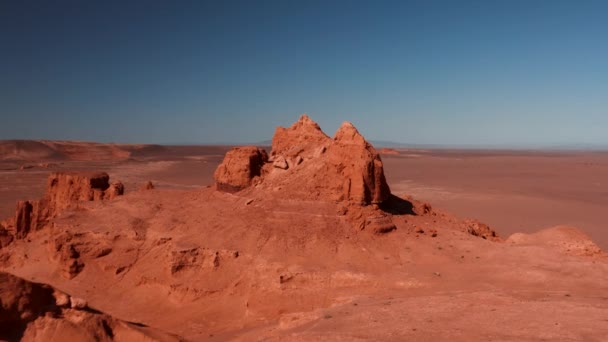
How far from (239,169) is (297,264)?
548 cm

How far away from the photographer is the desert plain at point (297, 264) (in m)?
8.18

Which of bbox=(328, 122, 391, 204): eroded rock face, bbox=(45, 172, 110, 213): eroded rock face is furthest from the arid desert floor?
bbox=(45, 172, 110, 213): eroded rock face

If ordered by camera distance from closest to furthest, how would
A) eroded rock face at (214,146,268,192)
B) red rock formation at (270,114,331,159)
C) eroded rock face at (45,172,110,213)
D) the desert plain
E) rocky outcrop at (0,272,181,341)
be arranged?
rocky outcrop at (0,272,181,341)
the desert plain
eroded rock face at (214,146,268,192)
red rock formation at (270,114,331,159)
eroded rock face at (45,172,110,213)

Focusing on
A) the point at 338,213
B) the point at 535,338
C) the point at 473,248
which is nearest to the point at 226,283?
the point at 338,213

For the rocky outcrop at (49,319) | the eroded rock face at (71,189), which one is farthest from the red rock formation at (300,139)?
the rocky outcrop at (49,319)

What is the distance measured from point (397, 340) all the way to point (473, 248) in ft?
23.2

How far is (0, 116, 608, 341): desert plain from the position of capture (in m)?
8.18

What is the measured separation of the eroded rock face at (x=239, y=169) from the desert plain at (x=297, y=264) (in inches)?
2.2

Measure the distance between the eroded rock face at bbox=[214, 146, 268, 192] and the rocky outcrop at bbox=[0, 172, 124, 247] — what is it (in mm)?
4780

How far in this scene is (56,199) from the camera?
19.0 m

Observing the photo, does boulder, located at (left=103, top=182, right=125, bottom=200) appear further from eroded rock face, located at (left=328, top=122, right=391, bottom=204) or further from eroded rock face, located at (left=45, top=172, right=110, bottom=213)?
eroded rock face, located at (left=328, top=122, right=391, bottom=204)

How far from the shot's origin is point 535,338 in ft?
23.7

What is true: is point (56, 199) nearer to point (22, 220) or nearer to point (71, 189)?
point (71, 189)

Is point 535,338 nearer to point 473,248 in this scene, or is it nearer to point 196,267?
point 473,248
